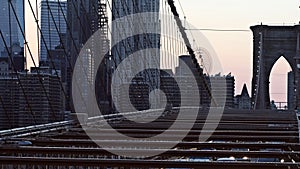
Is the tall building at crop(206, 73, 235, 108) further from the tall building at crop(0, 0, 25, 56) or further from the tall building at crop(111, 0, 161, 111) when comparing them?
the tall building at crop(0, 0, 25, 56)

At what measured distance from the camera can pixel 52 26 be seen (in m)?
7.92

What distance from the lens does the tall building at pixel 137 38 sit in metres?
11.3

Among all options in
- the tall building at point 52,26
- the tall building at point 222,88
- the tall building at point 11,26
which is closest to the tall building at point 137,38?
the tall building at point 52,26

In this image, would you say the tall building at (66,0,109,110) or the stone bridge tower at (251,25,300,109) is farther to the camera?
the stone bridge tower at (251,25,300,109)

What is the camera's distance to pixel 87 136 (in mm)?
4910

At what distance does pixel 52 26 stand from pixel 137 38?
5023 mm

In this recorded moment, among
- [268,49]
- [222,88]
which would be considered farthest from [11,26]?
[268,49]

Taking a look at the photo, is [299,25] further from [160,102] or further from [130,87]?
[130,87]

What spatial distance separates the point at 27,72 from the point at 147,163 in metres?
3.90

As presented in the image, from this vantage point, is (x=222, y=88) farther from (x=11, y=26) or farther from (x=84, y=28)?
(x=11, y=26)

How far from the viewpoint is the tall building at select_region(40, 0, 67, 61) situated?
24.0ft

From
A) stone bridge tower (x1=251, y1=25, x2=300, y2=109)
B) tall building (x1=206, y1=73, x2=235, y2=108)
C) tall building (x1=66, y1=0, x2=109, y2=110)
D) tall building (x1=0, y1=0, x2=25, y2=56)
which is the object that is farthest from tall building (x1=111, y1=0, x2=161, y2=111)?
stone bridge tower (x1=251, y1=25, x2=300, y2=109)

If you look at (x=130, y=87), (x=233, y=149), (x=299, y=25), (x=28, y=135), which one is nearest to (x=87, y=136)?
(x=28, y=135)

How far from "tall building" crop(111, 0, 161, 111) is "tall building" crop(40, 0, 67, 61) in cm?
216
